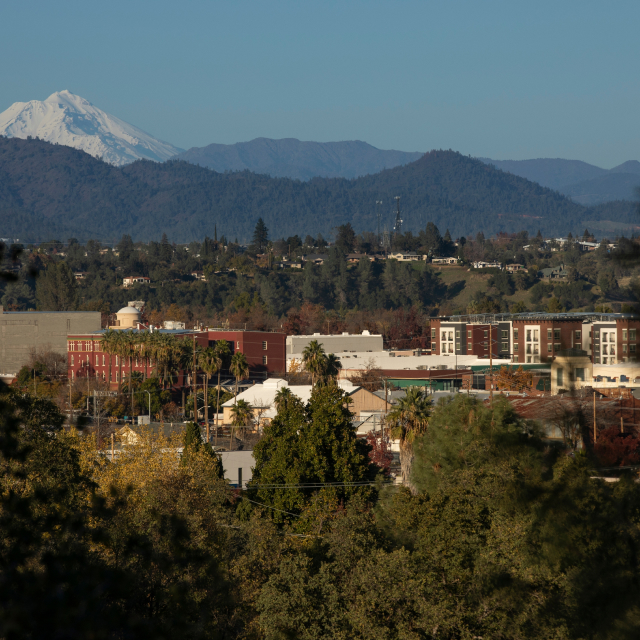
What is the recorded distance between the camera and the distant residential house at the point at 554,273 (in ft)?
573

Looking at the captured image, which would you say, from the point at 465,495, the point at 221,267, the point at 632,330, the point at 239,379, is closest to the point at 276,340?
the point at 239,379

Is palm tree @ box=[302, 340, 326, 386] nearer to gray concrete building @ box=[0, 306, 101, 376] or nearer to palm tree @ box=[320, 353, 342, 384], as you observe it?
palm tree @ box=[320, 353, 342, 384]

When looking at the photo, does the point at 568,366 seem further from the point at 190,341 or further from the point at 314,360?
the point at 190,341

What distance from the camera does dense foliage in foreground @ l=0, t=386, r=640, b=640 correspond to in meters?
8.07

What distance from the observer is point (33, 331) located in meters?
93.9

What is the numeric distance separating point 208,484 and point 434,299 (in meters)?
160

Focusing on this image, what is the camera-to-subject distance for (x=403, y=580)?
1748cm

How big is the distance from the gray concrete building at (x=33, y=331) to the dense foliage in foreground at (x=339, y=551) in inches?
2568

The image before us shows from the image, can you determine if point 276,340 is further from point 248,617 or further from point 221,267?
point 221,267

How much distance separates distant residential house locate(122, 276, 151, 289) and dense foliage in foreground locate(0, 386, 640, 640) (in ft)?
490

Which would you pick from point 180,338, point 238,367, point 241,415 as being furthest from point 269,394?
point 180,338

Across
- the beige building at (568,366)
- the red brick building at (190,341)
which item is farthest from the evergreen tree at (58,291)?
the beige building at (568,366)

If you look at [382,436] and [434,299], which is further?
[434,299]

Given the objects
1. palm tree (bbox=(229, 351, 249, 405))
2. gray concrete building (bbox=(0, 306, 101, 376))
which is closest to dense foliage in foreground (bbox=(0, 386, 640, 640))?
palm tree (bbox=(229, 351, 249, 405))
